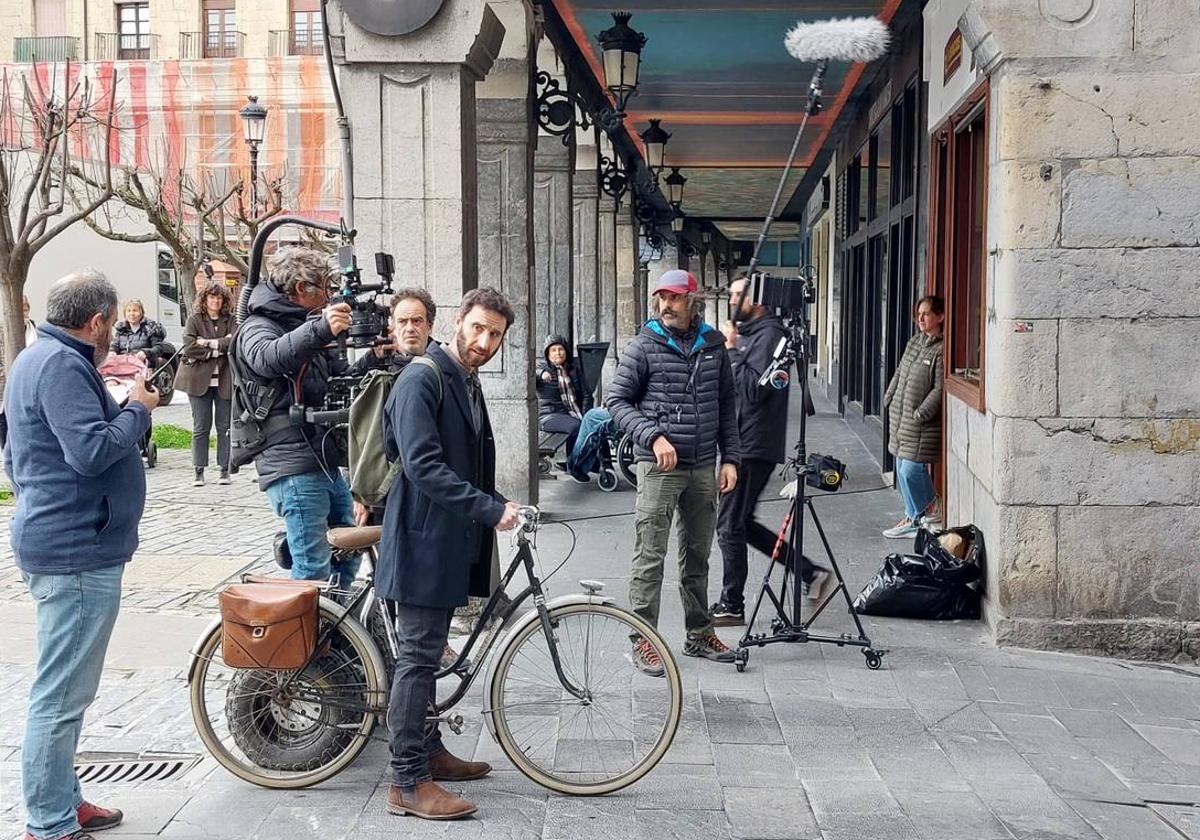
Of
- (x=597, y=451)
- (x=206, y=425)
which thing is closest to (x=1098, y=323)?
(x=597, y=451)

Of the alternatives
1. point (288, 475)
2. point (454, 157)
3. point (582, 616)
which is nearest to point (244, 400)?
point (288, 475)

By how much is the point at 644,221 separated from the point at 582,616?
64.4 feet

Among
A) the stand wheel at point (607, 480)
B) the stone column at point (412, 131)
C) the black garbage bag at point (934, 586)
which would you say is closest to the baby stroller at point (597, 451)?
the stand wheel at point (607, 480)

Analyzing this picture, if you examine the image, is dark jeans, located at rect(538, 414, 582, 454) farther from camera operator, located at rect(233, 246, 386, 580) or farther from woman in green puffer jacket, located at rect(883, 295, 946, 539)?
camera operator, located at rect(233, 246, 386, 580)

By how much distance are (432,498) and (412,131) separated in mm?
3464

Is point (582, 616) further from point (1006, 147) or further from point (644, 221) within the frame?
point (644, 221)

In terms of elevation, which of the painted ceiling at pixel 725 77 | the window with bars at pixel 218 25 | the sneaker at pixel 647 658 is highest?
the window with bars at pixel 218 25

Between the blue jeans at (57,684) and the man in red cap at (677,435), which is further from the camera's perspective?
the man in red cap at (677,435)

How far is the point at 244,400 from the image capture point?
A: 5324 millimetres

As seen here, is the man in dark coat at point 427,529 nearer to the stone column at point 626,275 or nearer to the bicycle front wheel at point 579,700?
the bicycle front wheel at point 579,700

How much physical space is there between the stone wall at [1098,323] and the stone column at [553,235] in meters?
7.44

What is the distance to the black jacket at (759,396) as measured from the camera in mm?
6840

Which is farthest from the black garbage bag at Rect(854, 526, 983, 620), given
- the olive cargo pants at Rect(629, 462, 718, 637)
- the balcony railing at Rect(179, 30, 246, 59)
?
the balcony railing at Rect(179, 30, 246, 59)

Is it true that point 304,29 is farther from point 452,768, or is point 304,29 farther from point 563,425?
point 452,768
